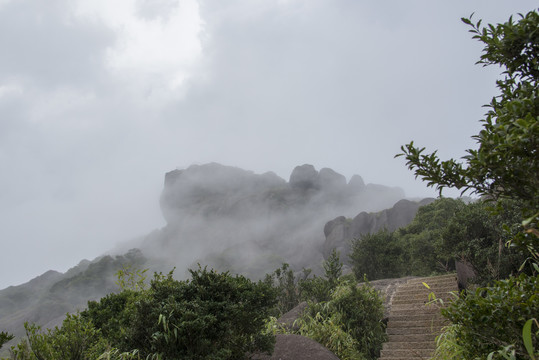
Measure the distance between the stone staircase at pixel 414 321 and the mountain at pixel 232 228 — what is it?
52849 mm

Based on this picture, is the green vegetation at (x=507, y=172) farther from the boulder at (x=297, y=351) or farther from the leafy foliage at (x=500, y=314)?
the boulder at (x=297, y=351)

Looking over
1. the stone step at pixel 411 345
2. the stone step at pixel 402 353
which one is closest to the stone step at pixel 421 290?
the stone step at pixel 411 345

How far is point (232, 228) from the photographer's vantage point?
97000 mm

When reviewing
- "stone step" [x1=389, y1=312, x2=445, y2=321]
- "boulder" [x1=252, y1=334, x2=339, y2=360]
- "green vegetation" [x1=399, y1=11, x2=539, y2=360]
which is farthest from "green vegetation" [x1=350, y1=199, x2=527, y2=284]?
"boulder" [x1=252, y1=334, x2=339, y2=360]

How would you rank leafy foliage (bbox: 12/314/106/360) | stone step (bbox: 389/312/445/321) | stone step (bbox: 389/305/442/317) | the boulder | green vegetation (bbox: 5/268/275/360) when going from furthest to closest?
1. stone step (bbox: 389/305/442/317)
2. stone step (bbox: 389/312/445/321)
3. the boulder
4. green vegetation (bbox: 5/268/275/360)
5. leafy foliage (bbox: 12/314/106/360)

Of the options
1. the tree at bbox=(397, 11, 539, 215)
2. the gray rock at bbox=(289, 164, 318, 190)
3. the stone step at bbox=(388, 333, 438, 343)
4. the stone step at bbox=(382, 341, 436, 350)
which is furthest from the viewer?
the gray rock at bbox=(289, 164, 318, 190)

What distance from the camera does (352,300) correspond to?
30.8 feet

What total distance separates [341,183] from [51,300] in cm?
7466

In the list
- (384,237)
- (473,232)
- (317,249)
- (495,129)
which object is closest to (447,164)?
(495,129)

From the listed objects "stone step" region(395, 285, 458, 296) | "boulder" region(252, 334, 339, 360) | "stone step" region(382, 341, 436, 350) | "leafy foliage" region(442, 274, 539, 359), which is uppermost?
"leafy foliage" region(442, 274, 539, 359)

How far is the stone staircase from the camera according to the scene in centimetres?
851

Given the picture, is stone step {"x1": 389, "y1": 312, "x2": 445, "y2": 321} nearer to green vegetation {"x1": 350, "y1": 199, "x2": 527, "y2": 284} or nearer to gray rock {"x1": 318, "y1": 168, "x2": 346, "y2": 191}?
green vegetation {"x1": 350, "y1": 199, "x2": 527, "y2": 284}

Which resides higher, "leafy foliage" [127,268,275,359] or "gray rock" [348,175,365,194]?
"gray rock" [348,175,365,194]

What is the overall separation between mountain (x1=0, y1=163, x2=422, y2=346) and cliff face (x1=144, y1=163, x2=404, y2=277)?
266 millimetres
